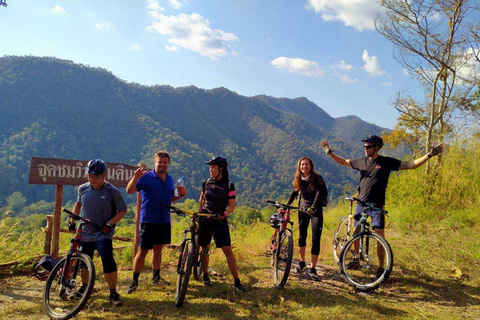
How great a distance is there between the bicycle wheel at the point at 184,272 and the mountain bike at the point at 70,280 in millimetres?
1027

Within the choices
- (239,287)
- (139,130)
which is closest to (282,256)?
(239,287)

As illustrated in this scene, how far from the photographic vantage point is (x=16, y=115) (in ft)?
269

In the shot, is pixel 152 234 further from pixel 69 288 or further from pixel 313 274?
pixel 313 274

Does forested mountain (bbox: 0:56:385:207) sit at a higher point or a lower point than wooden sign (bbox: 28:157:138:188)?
higher

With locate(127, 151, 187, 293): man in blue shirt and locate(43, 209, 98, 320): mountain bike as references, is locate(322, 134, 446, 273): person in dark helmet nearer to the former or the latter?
locate(127, 151, 187, 293): man in blue shirt

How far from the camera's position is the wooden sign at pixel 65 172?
5223mm

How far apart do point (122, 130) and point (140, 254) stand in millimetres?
100272

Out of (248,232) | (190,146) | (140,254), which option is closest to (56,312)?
(140,254)

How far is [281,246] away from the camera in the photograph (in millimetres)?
4648

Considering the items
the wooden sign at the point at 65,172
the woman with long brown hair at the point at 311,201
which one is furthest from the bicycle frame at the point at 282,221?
the wooden sign at the point at 65,172

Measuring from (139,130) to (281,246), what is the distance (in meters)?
101

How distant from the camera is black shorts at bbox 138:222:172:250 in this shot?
4.34 metres

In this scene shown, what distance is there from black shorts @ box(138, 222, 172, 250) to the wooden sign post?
1.76m

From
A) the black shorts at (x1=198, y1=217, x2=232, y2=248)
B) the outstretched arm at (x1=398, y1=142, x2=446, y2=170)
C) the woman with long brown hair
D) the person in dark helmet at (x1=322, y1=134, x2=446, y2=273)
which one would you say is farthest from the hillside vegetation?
the outstretched arm at (x1=398, y1=142, x2=446, y2=170)
